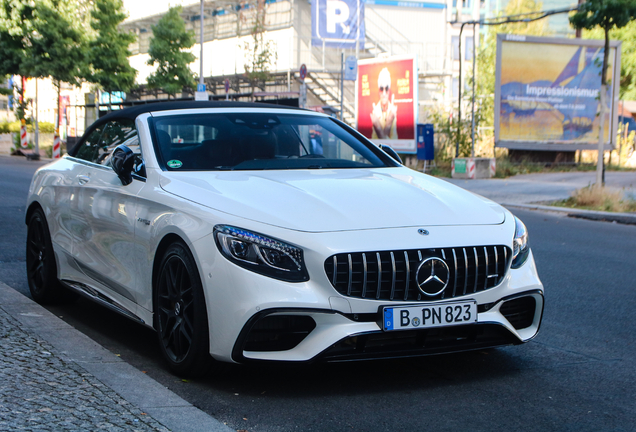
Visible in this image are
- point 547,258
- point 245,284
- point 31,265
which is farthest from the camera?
point 547,258

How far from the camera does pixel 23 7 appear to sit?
132ft

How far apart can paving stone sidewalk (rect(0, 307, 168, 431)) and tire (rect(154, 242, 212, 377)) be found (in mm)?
480

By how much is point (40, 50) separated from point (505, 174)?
2558 cm

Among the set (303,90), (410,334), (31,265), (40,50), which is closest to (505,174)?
(303,90)

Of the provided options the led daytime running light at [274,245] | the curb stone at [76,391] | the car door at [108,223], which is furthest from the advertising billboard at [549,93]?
the led daytime running light at [274,245]

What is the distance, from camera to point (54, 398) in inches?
142

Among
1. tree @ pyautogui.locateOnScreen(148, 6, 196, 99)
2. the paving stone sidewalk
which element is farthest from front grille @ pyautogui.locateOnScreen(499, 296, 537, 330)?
tree @ pyautogui.locateOnScreen(148, 6, 196, 99)

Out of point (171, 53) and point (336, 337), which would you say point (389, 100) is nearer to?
point (171, 53)

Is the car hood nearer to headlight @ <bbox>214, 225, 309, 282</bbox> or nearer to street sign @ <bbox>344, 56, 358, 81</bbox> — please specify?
headlight @ <bbox>214, 225, 309, 282</bbox>

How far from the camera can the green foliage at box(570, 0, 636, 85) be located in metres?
15.7

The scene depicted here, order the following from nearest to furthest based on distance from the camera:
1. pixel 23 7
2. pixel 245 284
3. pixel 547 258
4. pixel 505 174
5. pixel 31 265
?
pixel 245 284 → pixel 31 265 → pixel 547 258 → pixel 505 174 → pixel 23 7

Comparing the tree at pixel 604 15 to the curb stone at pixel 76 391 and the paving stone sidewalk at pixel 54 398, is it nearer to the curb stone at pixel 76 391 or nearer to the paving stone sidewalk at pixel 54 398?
the curb stone at pixel 76 391

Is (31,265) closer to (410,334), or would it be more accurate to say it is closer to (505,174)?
(410,334)

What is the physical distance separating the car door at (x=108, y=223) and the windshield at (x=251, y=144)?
266mm
